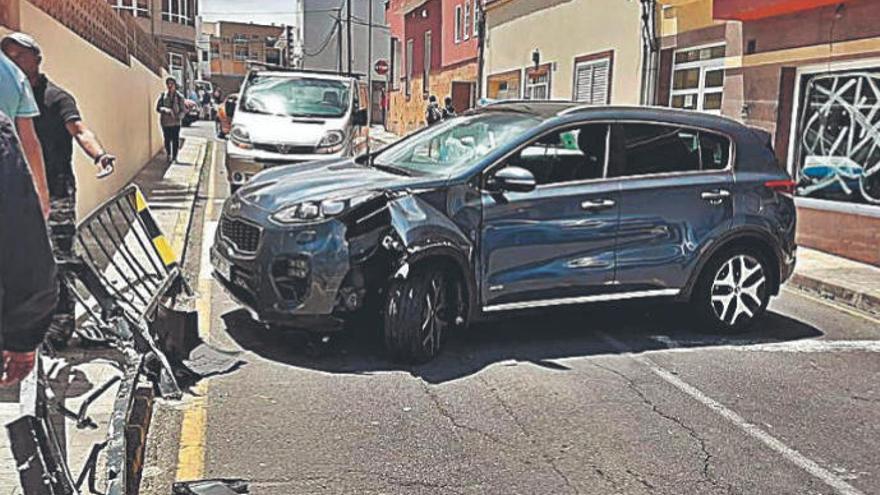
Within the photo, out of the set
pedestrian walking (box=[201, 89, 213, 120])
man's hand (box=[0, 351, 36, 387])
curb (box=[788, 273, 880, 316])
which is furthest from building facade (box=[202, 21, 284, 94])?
man's hand (box=[0, 351, 36, 387])

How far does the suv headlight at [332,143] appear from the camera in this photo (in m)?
12.5

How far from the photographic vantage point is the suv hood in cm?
561

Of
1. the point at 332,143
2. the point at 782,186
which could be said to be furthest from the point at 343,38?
the point at 782,186

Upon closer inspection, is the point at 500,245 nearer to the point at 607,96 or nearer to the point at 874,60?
the point at 874,60

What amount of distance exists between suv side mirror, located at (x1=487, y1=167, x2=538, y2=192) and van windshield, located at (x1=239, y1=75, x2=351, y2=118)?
7851 millimetres

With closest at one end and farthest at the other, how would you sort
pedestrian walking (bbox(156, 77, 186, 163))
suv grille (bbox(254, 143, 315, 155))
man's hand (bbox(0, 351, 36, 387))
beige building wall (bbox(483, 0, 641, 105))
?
man's hand (bbox(0, 351, 36, 387))
suv grille (bbox(254, 143, 315, 155))
beige building wall (bbox(483, 0, 641, 105))
pedestrian walking (bbox(156, 77, 186, 163))

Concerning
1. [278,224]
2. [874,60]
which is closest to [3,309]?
[278,224]

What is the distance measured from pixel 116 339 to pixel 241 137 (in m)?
8.01

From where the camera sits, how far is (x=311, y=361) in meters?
5.61

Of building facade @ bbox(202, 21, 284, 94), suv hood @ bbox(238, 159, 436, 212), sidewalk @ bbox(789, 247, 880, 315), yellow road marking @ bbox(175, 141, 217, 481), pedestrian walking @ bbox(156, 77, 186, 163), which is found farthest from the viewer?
building facade @ bbox(202, 21, 284, 94)

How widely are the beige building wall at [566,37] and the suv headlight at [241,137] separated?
6.84 metres

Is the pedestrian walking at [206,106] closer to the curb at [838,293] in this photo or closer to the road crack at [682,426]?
the curb at [838,293]

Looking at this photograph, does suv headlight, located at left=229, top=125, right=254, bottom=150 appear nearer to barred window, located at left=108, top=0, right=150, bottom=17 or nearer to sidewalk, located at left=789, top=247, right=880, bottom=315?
sidewalk, located at left=789, top=247, right=880, bottom=315

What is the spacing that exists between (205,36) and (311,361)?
87.9 m
